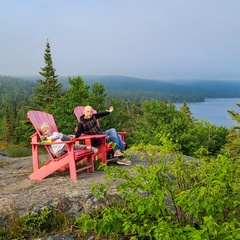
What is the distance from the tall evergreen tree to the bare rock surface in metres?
28.3

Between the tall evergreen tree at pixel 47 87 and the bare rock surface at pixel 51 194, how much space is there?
28331mm

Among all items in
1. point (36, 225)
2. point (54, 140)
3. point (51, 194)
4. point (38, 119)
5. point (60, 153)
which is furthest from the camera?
point (38, 119)

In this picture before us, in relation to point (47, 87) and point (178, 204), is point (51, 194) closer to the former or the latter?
point (178, 204)

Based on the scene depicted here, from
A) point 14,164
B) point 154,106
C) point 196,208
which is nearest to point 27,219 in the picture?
point 196,208

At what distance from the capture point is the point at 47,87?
34719mm

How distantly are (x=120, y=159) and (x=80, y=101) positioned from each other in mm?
19567

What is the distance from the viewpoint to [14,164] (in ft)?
25.1

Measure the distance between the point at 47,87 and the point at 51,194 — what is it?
31.2m

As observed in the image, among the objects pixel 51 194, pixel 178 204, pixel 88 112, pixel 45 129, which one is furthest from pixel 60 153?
pixel 178 204

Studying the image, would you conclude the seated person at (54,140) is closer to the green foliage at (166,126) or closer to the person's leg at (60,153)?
the person's leg at (60,153)

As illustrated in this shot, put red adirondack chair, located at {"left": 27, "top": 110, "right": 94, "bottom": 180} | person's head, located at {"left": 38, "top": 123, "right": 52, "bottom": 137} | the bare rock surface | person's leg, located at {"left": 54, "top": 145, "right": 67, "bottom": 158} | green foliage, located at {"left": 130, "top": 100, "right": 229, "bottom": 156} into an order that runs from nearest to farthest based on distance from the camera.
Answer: the bare rock surface < red adirondack chair, located at {"left": 27, "top": 110, "right": 94, "bottom": 180} < person's leg, located at {"left": 54, "top": 145, "right": 67, "bottom": 158} < person's head, located at {"left": 38, "top": 123, "right": 52, "bottom": 137} < green foliage, located at {"left": 130, "top": 100, "right": 229, "bottom": 156}

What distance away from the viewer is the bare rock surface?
14.0 feet

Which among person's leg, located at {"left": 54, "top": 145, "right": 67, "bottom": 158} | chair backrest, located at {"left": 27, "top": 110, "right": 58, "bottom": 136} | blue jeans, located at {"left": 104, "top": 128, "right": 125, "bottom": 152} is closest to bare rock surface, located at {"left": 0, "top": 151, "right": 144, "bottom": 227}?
person's leg, located at {"left": 54, "top": 145, "right": 67, "bottom": 158}

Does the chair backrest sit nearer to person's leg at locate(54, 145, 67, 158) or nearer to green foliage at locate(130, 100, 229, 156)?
person's leg at locate(54, 145, 67, 158)
